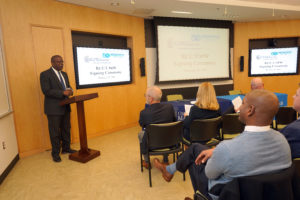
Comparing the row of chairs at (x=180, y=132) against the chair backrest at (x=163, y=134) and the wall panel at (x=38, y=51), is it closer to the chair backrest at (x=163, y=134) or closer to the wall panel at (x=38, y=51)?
the chair backrest at (x=163, y=134)

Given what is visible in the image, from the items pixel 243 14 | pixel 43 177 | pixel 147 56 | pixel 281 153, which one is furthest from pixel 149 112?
pixel 243 14

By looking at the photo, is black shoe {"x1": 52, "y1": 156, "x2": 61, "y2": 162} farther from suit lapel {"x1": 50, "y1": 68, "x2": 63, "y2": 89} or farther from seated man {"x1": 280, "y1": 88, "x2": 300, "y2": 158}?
seated man {"x1": 280, "y1": 88, "x2": 300, "y2": 158}

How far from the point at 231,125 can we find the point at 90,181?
6.94 ft

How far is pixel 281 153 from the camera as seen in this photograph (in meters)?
1.15

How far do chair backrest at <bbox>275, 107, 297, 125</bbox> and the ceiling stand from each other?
304 cm

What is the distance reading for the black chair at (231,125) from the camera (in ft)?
9.23

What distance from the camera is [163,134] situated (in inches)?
94.7

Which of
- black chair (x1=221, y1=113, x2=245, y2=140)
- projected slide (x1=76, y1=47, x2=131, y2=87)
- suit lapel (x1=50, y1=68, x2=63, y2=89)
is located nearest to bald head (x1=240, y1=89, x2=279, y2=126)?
black chair (x1=221, y1=113, x2=245, y2=140)

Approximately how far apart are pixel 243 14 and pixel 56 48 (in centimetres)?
525

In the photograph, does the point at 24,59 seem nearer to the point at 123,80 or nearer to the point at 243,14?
the point at 123,80

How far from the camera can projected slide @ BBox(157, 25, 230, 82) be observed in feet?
19.8

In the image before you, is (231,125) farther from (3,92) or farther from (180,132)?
(3,92)

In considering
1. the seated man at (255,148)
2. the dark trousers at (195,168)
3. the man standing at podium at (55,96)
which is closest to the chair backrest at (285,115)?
the dark trousers at (195,168)

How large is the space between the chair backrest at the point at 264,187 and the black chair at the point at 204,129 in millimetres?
1382
